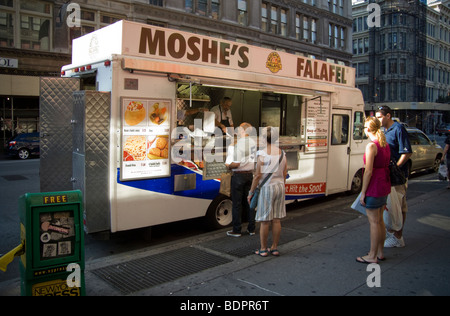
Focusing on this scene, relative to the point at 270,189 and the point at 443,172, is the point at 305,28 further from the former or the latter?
the point at 270,189

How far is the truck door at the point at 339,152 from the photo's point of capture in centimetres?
898

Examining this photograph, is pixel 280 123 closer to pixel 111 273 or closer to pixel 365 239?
pixel 365 239

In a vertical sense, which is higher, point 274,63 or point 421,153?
point 274,63

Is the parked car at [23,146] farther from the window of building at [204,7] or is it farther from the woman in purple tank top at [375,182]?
the woman in purple tank top at [375,182]

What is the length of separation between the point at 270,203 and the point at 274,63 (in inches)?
136

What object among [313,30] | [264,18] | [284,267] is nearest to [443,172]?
[284,267]

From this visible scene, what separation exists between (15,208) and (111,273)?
190 inches

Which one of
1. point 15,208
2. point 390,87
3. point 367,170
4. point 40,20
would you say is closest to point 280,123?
point 367,170

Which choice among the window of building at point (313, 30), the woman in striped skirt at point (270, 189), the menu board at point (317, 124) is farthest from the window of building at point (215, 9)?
the woman in striped skirt at point (270, 189)

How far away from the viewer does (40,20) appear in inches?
950

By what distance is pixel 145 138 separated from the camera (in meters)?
5.57

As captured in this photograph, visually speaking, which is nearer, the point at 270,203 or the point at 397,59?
the point at 270,203

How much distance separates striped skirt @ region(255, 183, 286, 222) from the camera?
512 centimetres
